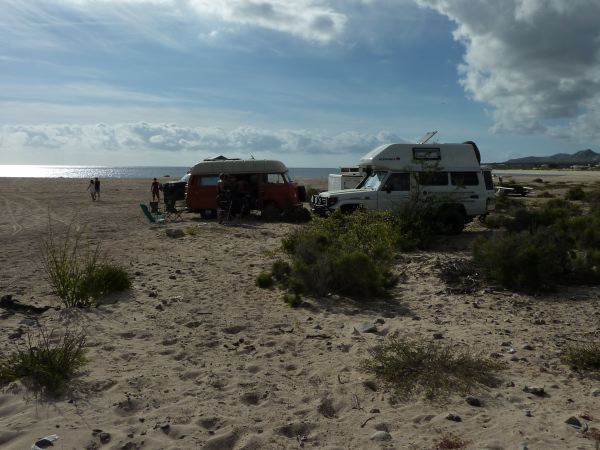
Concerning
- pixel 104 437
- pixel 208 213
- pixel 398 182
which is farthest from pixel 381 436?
pixel 208 213

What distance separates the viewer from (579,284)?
8555 mm

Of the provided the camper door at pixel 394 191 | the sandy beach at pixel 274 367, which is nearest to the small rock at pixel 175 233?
the sandy beach at pixel 274 367

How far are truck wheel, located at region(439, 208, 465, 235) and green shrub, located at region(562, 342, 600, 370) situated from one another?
8.69 metres

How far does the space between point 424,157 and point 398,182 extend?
1.08 meters

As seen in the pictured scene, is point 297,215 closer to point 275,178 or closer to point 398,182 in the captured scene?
point 275,178

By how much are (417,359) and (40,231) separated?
1411 cm

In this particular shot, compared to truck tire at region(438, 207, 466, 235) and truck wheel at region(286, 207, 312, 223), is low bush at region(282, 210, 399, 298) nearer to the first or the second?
truck tire at region(438, 207, 466, 235)

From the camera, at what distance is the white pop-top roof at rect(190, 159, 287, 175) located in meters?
19.0

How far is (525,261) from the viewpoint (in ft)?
26.3

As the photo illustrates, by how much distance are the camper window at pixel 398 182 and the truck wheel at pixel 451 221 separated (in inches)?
47.2

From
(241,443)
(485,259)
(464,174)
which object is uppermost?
(464,174)

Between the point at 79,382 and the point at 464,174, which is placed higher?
the point at 464,174

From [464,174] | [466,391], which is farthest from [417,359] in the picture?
[464,174]

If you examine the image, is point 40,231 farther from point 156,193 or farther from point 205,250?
point 156,193
